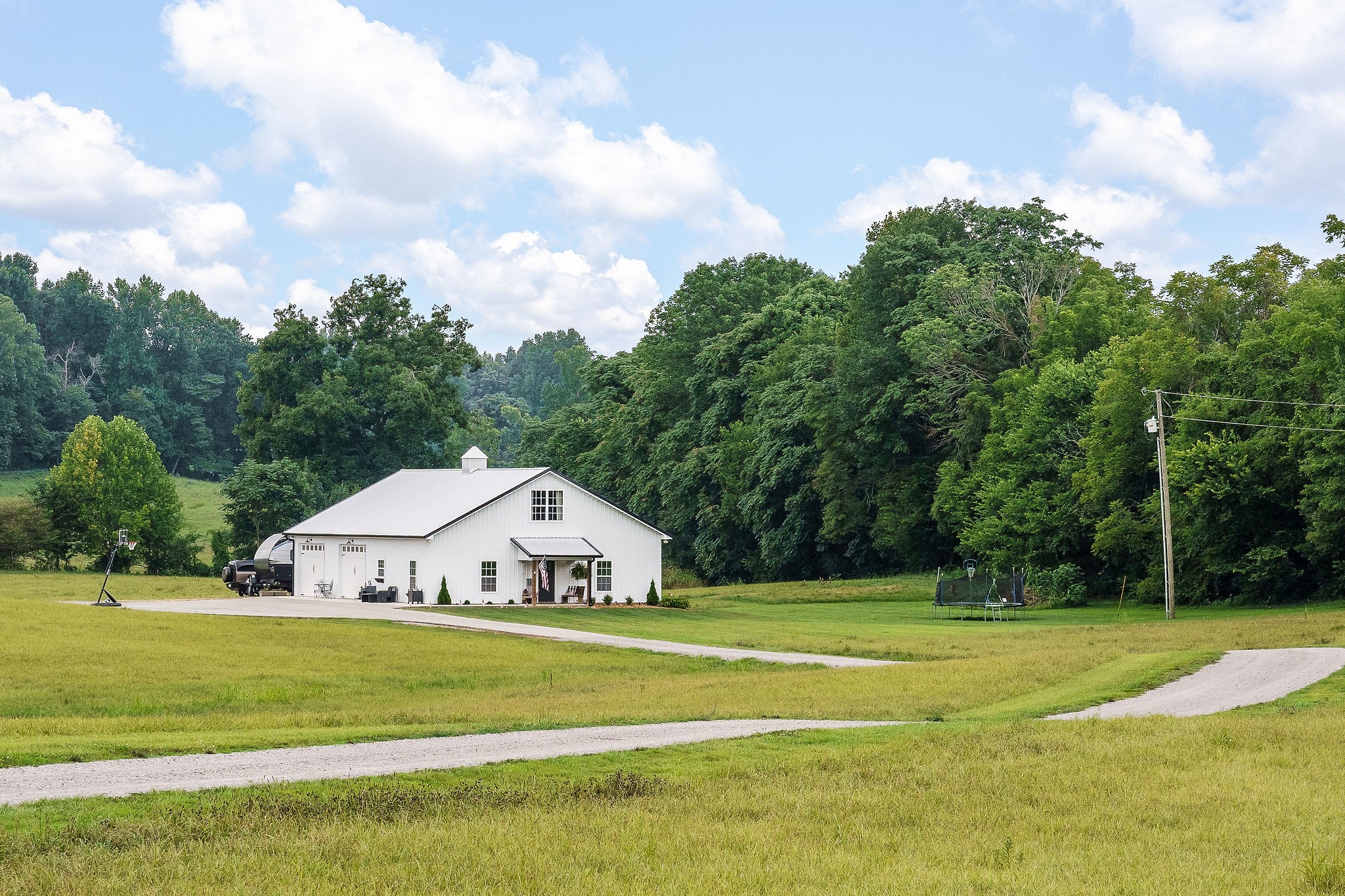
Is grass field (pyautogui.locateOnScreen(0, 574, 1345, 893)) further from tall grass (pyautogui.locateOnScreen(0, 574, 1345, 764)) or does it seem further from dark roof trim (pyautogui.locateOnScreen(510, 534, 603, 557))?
dark roof trim (pyautogui.locateOnScreen(510, 534, 603, 557))

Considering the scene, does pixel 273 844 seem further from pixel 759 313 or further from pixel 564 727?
pixel 759 313

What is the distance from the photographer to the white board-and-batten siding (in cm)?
5288

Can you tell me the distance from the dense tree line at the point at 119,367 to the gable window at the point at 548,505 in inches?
3016

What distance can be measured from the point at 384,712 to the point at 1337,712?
13445 mm

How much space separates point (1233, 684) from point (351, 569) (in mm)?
41431

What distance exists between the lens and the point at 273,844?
896 centimetres

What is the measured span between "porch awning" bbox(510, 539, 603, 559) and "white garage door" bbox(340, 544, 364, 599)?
6.82 m

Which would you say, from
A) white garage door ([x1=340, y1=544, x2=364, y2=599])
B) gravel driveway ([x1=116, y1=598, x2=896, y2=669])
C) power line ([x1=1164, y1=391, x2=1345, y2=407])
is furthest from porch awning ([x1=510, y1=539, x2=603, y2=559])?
power line ([x1=1164, y1=391, x2=1345, y2=407])

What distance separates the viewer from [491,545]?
53.7 m

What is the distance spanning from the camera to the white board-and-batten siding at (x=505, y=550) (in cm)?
5288

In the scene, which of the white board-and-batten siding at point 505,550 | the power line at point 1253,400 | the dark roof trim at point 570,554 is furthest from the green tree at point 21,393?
the power line at point 1253,400

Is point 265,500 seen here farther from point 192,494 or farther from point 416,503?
point 192,494

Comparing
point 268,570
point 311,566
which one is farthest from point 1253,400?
point 268,570

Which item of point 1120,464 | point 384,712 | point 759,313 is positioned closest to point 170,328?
point 759,313
